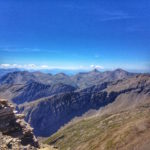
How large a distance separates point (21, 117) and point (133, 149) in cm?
6931

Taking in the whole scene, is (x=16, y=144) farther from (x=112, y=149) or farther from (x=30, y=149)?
(x=112, y=149)

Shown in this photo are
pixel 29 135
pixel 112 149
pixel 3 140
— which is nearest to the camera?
pixel 3 140

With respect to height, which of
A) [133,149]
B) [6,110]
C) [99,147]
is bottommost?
[99,147]

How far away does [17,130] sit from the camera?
82.1 m

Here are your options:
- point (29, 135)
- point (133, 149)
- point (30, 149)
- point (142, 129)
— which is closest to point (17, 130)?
point (29, 135)

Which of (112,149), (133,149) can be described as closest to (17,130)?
(133,149)

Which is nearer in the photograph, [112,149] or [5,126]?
[5,126]

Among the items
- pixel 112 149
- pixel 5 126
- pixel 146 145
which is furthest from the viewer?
pixel 112 149

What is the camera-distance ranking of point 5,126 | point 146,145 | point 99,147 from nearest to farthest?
1. point 5,126
2. point 146,145
3. point 99,147

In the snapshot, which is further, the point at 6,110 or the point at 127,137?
the point at 127,137

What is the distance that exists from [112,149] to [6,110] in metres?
91.6

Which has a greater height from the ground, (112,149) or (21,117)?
(21,117)

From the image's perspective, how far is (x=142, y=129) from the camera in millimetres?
160125

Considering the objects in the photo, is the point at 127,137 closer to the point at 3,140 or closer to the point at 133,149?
the point at 133,149
